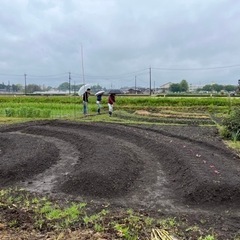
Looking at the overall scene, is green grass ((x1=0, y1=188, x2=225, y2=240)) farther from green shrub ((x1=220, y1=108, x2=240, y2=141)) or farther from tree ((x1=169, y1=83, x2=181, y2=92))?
tree ((x1=169, y1=83, x2=181, y2=92))

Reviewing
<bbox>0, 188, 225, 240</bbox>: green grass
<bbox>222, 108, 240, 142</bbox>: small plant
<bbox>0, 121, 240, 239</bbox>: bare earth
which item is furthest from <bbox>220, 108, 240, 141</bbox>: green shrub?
<bbox>0, 188, 225, 240</bbox>: green grass

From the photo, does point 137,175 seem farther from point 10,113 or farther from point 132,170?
point 10,113

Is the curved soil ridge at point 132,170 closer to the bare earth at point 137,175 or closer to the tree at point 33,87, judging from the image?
the bare earth at point 137,175

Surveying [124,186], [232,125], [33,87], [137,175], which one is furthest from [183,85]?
[124,186]

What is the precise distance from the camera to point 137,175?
8.09 m

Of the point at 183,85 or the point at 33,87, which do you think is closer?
the point at 183,85

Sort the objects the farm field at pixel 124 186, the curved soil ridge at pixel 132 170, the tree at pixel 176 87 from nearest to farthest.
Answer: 1. the farm field at pixel 124 186
2. the curved soil ridge at pixel 132 170
3. the tree at pixel 176 87

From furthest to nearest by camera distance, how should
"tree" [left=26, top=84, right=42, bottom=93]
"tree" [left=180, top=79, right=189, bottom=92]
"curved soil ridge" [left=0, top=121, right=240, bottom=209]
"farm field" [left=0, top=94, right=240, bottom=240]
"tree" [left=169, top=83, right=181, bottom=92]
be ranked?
1. "tree" [left=26, top=84, right=42, bottom=93]
2. "tree" [left=169, top=83, right=181, bottom=92]
3. "tree" [left=180, top=79, right=189, bottom=92]
4. "curved soil ridge" [left=0, top=121, right=240, bottom=209]
5. "farm field" [left=0, top=94, right=240, bottom=240]

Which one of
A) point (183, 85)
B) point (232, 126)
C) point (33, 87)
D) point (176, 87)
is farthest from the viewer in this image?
point (33, 87)

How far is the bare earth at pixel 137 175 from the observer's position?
6.23 m

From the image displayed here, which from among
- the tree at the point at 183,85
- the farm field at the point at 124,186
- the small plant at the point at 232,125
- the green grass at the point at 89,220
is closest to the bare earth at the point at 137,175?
the farm field at the point at 124,186

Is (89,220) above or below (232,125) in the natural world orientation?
below

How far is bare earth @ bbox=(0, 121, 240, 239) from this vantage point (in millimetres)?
6227

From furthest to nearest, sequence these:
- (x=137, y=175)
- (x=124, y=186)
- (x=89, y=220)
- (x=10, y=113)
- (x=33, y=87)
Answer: (x=33, y=87) → (x=10, y=113) → (x=137, y=175) → (x=124, y=186) → (x=89, y=220)
